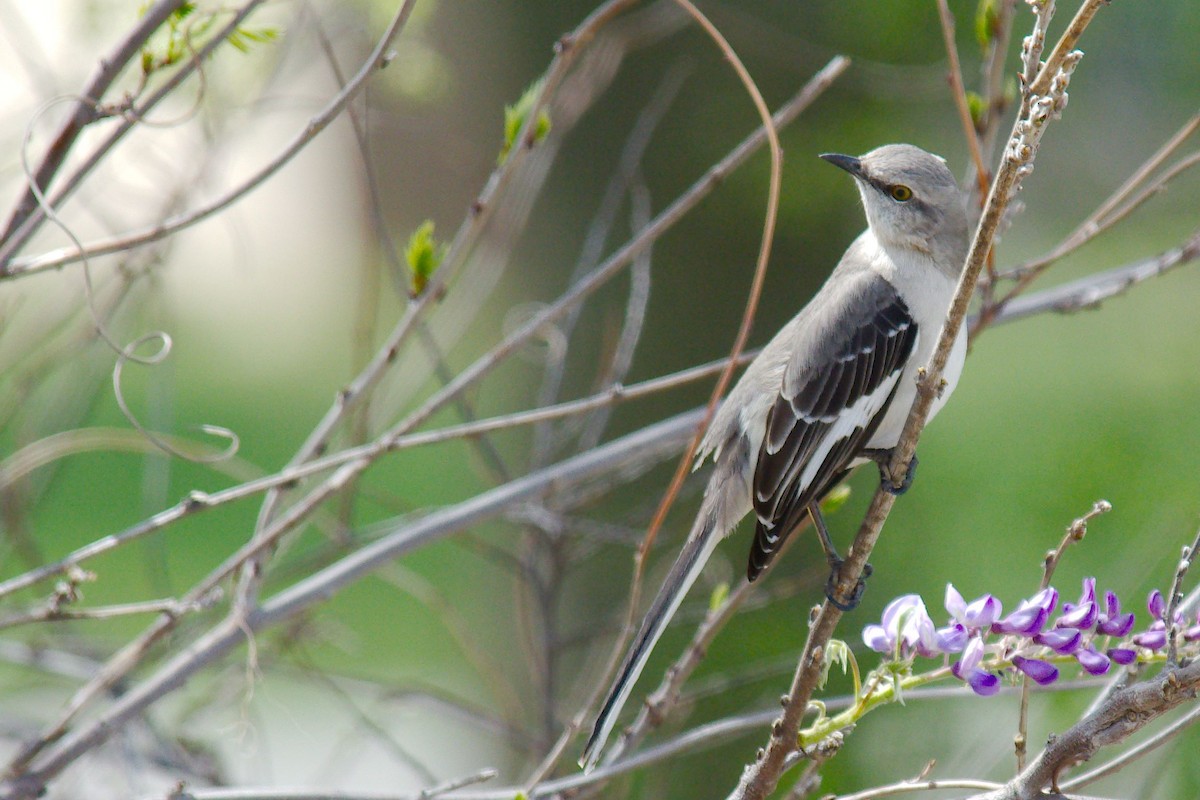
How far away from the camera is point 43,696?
5.69 metres

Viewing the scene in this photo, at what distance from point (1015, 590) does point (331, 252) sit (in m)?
5.38

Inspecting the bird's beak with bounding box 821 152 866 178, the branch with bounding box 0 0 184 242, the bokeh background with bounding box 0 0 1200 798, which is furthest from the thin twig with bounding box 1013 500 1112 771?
the branch with bounding box 0 0 184 242

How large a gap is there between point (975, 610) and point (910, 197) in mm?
1523

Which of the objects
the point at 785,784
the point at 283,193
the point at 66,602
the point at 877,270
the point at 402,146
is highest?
the point at 283,193

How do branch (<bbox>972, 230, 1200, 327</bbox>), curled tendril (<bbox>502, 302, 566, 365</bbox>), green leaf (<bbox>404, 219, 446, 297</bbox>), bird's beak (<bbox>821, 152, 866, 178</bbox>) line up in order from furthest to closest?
1. curled tendril (<bbox>502, 302, 566, 365</bbox>)
2. bird's beak (<bbox>821, 152, 866, 178</bbox>)
3. branch (<bbox>972, 230, 1200, 327</bbox>)
4. green leaf (<bbox>404, 219, 446, 297</bbox>)

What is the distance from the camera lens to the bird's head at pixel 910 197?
2.81m

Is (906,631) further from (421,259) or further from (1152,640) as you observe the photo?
(421,259)

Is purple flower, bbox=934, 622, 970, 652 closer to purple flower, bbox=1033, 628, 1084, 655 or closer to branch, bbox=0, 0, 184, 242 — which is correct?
purple flower, bbox=1033, 628, 1084, 655

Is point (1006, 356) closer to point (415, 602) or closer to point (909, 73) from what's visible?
point (415, 602)

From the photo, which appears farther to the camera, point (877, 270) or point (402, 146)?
point (402, 146)

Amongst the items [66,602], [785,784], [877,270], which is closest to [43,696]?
[785,784]

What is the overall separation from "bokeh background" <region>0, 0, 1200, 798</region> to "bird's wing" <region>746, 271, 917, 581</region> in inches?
24.8

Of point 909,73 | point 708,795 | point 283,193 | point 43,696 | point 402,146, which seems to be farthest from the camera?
point 283,193

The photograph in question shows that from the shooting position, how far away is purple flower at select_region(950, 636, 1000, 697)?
149 centimetres
